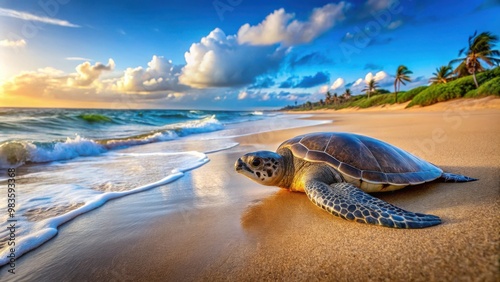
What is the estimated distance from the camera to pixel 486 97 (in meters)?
23.0

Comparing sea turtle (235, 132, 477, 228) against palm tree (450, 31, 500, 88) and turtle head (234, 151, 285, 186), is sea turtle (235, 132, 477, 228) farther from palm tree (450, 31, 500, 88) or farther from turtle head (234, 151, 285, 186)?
palm tree (450, 31, 500, 88)

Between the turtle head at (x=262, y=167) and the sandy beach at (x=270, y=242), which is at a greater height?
the turtle head at (x=262, y=167)

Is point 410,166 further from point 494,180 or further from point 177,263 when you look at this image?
point 177,263

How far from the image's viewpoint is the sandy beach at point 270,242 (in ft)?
4.84

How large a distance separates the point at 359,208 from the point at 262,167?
1204mm

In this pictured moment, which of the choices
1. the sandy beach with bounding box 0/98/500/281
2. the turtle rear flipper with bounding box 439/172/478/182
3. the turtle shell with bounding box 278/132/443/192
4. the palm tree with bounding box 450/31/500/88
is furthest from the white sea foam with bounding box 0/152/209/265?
the palm tree with bounding box 450/31/500/88

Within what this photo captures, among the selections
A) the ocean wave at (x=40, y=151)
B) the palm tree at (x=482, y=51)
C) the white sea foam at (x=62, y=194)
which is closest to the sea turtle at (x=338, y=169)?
the white sea foam at (x=62, y=194)

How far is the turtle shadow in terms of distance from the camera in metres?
2.31

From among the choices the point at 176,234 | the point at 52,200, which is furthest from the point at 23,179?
the point at 176,234

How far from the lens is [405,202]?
102 inches

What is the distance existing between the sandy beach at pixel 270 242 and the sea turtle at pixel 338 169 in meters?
0.19

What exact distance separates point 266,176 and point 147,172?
304cm

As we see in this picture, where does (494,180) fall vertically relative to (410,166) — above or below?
below

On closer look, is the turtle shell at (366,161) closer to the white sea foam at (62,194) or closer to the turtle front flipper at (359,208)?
the turtle front flipper at (359,208)
